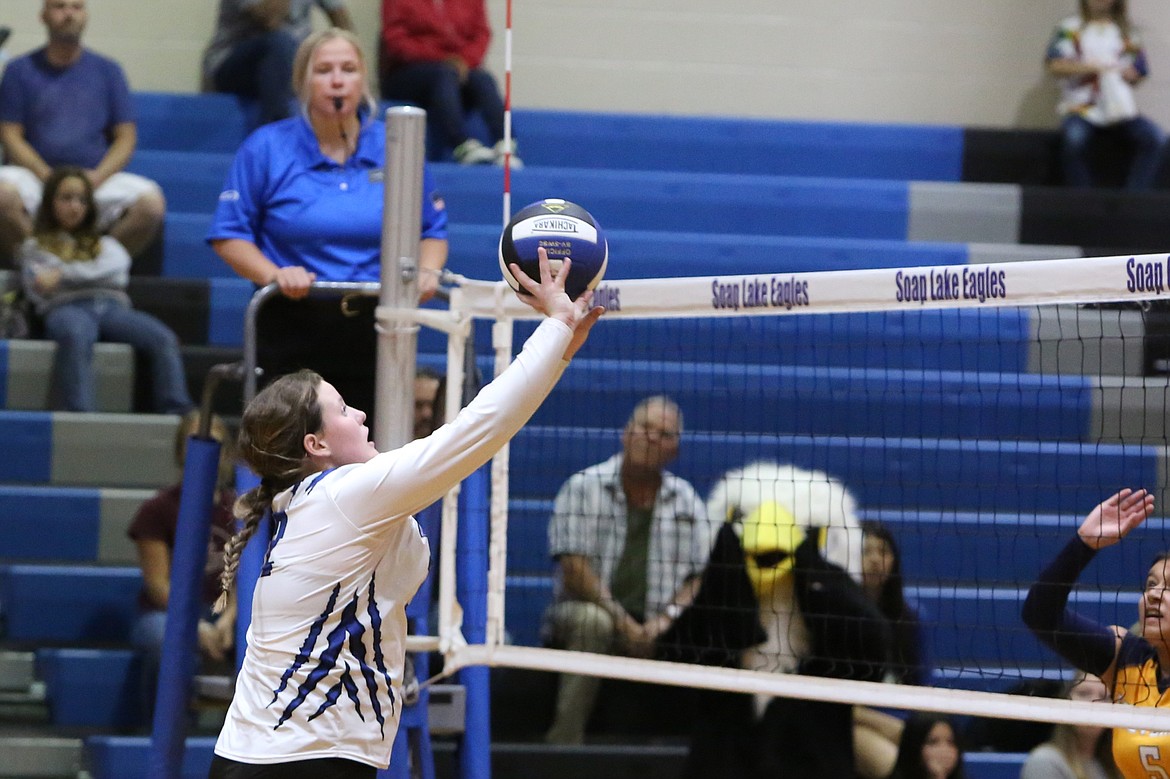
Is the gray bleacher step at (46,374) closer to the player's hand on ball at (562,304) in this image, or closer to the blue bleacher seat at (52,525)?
the blue bleacher seat at (52,525)

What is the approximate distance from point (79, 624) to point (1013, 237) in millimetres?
4847

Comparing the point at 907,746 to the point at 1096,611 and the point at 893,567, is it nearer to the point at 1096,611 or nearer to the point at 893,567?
the point at 893,567

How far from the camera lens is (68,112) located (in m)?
7.77

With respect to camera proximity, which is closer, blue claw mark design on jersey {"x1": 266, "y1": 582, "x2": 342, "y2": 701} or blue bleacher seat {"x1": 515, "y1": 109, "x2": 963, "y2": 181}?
blue claw mark design on jersey {"x1": 266, "y1": 582, "x2": 342, "y2": 701}

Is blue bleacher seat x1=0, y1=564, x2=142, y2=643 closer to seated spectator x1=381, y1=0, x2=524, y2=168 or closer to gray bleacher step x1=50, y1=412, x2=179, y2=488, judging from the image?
gray bleacher step x1=50, y1=412, x2=179, y2=488

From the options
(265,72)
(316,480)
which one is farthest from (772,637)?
(265,72)

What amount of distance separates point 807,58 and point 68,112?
4.11m

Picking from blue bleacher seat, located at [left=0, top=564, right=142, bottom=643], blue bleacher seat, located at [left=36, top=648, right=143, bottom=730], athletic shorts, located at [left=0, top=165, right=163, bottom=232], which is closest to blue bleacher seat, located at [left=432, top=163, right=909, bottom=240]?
athletic shorts, located at [left=0, top=165, right=163, bottom=232]

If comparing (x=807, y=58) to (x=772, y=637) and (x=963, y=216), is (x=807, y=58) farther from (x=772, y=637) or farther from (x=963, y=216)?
(x=772, y=637)

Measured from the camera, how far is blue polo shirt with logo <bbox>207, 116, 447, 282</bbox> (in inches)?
197

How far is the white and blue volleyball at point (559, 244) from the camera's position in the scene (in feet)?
11.7

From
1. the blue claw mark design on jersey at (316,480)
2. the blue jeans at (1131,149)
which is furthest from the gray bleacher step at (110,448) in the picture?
the blue jeans at (1131,149)

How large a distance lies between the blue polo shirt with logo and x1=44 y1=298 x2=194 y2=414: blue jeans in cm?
180

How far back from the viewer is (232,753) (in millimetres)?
3127
